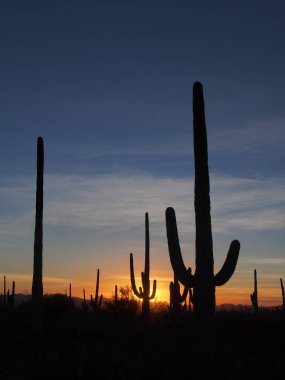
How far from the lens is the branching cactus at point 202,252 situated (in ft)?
38.0

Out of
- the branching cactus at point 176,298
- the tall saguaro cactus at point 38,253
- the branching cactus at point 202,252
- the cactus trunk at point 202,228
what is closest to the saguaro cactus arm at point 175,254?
the branching cactus at point 202,252

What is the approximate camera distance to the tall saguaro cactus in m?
18.8

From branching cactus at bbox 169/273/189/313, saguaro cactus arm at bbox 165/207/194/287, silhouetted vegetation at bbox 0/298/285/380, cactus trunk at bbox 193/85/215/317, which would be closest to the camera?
cactus trunk at bbox 193/85/215/317

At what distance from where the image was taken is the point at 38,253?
1936 centimetres

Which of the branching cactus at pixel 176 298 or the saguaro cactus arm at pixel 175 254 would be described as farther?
the branching cactus at pixel 176 298

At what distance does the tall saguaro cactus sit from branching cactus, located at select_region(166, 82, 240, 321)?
8.39 metres

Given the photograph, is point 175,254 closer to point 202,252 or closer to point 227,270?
point 202,252

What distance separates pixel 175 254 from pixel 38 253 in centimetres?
866

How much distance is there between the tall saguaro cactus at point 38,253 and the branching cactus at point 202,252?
8390 millimetres

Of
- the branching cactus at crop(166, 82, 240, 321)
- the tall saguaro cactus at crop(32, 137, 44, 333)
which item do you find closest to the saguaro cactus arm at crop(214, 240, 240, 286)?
the branching cactus at crop(166, 82, 240, 321)

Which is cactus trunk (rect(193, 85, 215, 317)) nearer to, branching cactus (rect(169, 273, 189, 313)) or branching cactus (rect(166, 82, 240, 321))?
branching cactus (rect(166, 82, 240, 321))

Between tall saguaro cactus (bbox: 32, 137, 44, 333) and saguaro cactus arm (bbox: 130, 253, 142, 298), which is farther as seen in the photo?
saguaro cactus arm (bbox: 130, 253, 142, 298)

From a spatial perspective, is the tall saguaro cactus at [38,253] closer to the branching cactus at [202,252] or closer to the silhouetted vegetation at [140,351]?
the silhouetted vegetation at [140,351]

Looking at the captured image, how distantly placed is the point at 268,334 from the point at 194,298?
1101 cm
